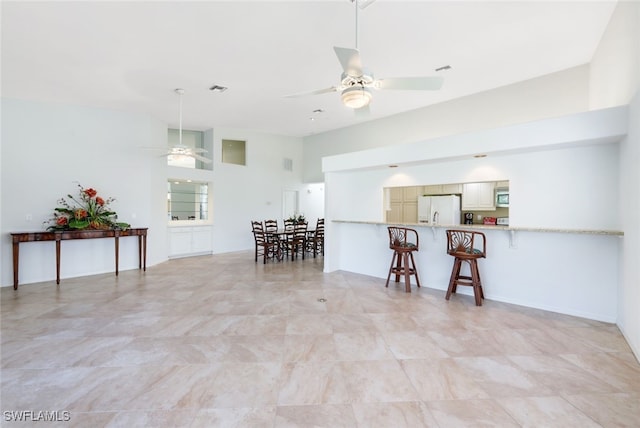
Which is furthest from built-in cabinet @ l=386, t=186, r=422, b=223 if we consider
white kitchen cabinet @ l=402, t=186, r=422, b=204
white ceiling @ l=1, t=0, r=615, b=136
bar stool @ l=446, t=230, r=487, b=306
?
bar stool @ l=446, t=230, r=487, b=306

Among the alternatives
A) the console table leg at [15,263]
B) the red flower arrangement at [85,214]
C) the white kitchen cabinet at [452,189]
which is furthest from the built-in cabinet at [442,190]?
the console table leg at [15,263]

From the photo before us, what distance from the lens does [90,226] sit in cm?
555

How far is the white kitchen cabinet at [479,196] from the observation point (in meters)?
5.94

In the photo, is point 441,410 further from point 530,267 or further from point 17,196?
point 17,196

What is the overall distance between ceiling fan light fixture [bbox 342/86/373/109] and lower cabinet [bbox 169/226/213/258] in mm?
6322

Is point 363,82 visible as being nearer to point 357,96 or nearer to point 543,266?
point 357,96

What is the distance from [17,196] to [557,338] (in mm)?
8206

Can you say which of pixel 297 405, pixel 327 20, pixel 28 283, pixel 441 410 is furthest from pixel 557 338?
pixel 28 283

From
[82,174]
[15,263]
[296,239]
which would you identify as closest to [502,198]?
[296,239]

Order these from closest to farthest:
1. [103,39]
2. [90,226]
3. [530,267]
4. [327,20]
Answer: [327,20]
[103,39]
[530,267]
[90,226]

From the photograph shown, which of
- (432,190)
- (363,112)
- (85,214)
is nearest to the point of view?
(363,112)

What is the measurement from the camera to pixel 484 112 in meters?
5.61

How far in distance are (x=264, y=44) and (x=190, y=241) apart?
5773 mm

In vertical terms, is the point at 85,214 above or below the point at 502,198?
below
